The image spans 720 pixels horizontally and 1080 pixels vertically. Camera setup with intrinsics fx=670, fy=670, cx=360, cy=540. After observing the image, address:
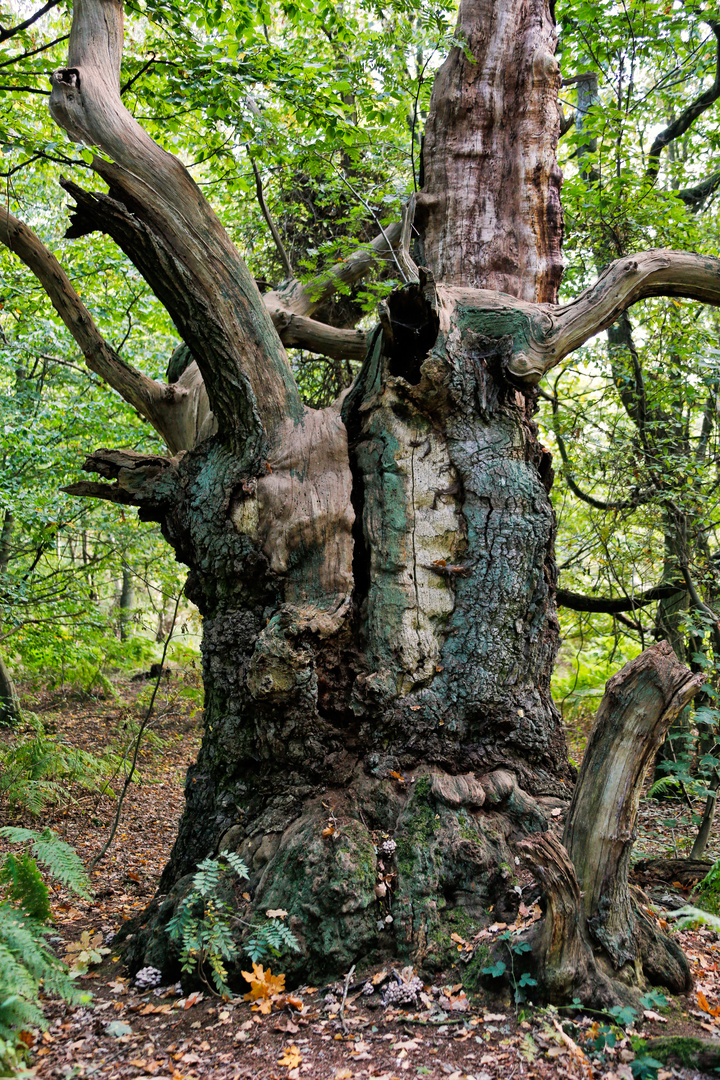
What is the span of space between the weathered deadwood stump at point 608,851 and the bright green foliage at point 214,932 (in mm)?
1038

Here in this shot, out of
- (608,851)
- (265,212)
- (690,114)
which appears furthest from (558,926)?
(690,114)

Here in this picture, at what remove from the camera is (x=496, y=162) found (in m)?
4.45

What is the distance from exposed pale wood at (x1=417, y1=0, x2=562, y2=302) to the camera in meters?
4.33

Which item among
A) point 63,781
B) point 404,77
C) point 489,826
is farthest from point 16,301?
point 489,826

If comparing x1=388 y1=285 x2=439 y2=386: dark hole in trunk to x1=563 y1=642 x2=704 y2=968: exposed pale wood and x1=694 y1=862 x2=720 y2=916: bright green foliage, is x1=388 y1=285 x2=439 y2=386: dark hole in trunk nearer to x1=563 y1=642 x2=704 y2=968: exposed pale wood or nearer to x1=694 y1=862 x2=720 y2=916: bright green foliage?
x1=563 y1=642 x2=704 y2=968: exposed pale wood

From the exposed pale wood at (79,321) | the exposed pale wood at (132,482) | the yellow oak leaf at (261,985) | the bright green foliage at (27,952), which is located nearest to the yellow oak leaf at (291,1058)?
the yellow oak leaf at (261,985)

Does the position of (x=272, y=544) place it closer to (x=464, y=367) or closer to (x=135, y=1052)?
(x=464, y=367)

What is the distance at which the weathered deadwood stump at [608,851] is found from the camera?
2.44m

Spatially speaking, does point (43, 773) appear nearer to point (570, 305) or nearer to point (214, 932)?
point (214, 932)

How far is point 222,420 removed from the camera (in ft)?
12.0

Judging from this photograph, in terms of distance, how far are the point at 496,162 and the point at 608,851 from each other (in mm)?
4158

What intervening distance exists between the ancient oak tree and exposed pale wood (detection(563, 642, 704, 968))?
14 mm

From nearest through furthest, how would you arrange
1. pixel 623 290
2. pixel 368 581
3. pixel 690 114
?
pixel 368 581 < pixel 623 290 < pixel 690 114

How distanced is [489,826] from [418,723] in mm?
554
